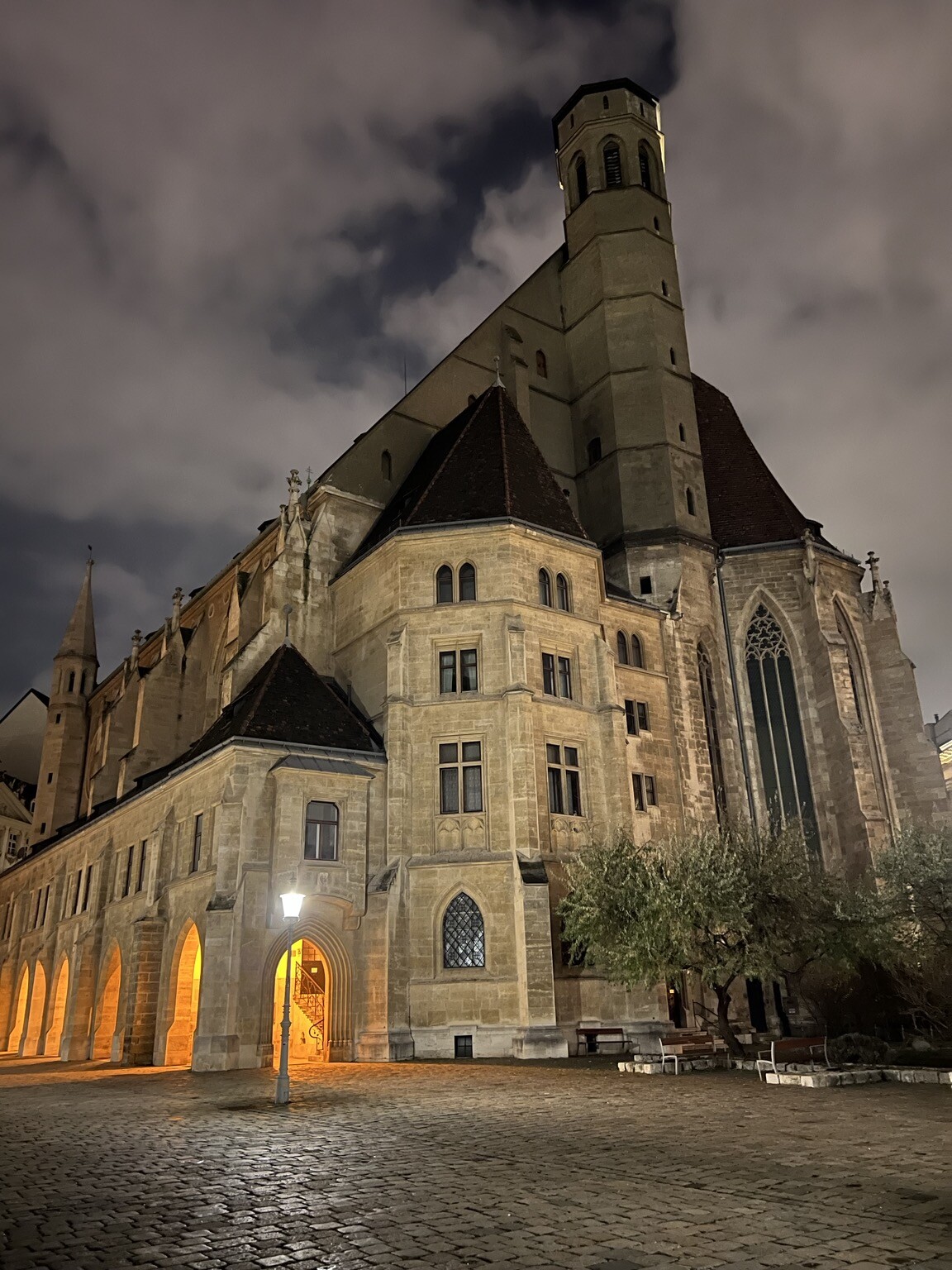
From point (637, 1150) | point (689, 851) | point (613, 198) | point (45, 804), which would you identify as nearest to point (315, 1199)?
point (637, 1150)

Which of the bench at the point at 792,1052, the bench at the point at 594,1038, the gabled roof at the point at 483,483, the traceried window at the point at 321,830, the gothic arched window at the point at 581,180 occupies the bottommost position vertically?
the bench at the point at 792,1052

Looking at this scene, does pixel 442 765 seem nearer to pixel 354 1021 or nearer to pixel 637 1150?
pixel 354 1021

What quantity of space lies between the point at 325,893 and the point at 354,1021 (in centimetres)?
325

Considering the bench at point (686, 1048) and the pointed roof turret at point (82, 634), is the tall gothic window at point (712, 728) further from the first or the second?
the pointed roof turret at point (82, 634)

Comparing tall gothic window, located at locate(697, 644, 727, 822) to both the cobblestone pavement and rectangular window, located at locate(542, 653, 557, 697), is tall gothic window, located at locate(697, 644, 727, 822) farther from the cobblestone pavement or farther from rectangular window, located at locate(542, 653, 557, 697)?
the cobblestone pavement

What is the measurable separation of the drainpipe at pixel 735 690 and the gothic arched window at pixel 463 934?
11634 millimetres

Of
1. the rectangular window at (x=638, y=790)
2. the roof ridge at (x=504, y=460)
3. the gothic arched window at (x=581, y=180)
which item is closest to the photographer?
the roof ridge at (x=504, y=460)

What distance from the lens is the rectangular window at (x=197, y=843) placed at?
25922mm

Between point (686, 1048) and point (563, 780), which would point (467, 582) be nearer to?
point (563, 780)

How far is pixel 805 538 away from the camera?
114 ft

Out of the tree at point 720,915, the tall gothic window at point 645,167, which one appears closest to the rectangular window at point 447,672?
the tree at point 720,915

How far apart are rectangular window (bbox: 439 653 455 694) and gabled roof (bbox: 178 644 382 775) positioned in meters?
2.46

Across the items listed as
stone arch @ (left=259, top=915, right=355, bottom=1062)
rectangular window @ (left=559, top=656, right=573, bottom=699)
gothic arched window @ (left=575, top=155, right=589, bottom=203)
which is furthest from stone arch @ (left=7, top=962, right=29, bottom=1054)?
gothic arched window @ (left=575, top=155, right=589, bottom=203)

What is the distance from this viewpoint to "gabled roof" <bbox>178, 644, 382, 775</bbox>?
25.7m
